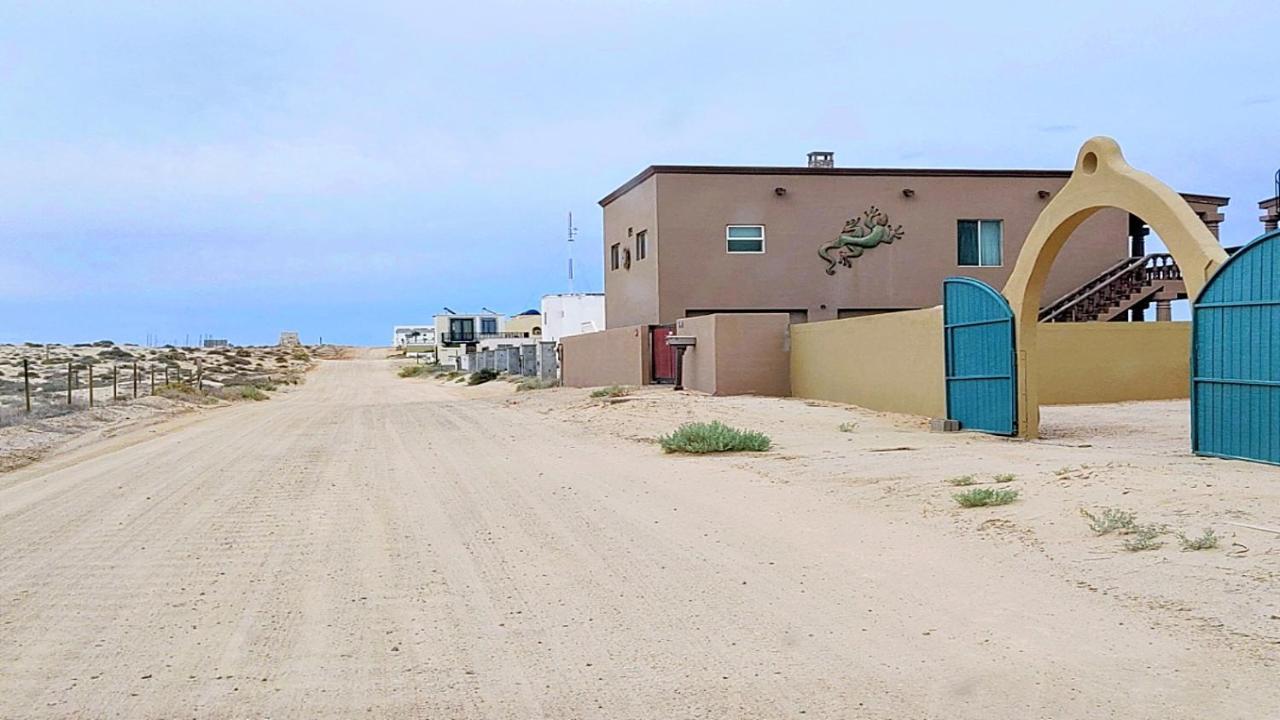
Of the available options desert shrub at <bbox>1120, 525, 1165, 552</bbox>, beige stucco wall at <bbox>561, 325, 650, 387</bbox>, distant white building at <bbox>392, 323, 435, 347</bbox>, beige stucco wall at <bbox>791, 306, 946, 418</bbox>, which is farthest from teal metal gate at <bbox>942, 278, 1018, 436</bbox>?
distant white building at <bbox>392, 323, 435, 347</bbox>

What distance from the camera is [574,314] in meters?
63.4

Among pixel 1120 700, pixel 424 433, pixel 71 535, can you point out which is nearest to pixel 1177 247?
pixel 1120 700

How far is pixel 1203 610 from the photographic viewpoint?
6.85m

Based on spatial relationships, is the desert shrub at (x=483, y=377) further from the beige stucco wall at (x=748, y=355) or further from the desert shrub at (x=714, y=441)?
the desert shrub at (x=714, y=441)

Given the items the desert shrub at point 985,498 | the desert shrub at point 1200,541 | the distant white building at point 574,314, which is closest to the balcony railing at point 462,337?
the distant white building at point 574,314

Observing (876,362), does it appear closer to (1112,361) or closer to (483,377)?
(1112,361)

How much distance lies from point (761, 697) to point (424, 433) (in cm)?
1735

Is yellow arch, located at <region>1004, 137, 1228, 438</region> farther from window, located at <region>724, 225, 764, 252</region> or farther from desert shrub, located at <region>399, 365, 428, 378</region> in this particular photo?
desert shrub, located at <region>399, 365, 428, 378</region>

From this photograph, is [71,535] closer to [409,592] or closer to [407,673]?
[409,592]

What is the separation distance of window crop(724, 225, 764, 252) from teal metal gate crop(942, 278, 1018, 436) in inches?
668

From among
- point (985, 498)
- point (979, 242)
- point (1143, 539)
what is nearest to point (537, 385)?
point (979, 242)

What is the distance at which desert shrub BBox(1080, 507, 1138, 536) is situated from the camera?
28.8 feet

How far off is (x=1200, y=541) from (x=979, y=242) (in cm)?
3007

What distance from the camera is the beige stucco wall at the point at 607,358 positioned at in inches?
1351
